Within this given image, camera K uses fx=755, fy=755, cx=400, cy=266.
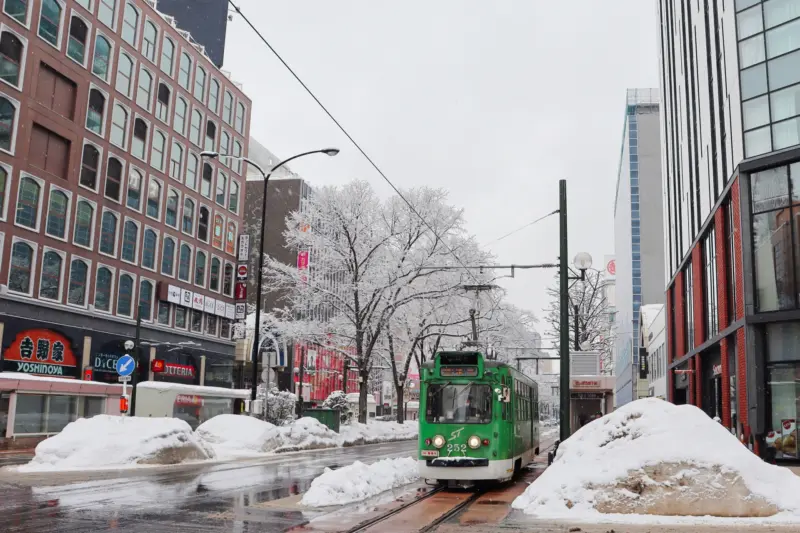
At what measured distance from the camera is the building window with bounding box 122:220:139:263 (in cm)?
4681

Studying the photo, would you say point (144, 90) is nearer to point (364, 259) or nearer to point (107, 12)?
point (107, 12)

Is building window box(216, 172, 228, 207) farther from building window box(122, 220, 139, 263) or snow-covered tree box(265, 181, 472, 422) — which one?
snow-covered tree box(265, 181, 472, 422)

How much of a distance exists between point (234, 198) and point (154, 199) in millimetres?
11217

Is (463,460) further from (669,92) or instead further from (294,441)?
(669,92)

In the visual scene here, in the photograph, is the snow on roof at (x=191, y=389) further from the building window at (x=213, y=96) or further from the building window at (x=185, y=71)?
the building window at (x=213, y=96)

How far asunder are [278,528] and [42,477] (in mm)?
9423

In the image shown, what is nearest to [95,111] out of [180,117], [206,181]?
[180,117]

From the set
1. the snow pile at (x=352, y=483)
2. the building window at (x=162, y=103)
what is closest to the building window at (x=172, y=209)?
the building window at (x=162, y=103)

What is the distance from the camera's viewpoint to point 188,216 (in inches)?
2136

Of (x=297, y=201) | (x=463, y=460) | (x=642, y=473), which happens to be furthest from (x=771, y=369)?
(x=297, y=201)

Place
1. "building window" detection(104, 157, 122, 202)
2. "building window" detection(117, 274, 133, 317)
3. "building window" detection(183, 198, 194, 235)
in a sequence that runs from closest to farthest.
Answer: "building window" detection(104, 157, 122, 202) → "building window" detection(117, 274, 133, 317) → "building window" detection(183, 198, 194, 235)

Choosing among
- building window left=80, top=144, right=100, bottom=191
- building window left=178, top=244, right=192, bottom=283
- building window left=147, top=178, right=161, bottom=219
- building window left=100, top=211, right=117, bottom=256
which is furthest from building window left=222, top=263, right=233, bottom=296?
building window left=80, top=144, right=100, bottom=191

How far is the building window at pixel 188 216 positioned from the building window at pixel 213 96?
792cm

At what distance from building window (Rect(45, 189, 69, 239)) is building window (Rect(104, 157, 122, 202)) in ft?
12.8
